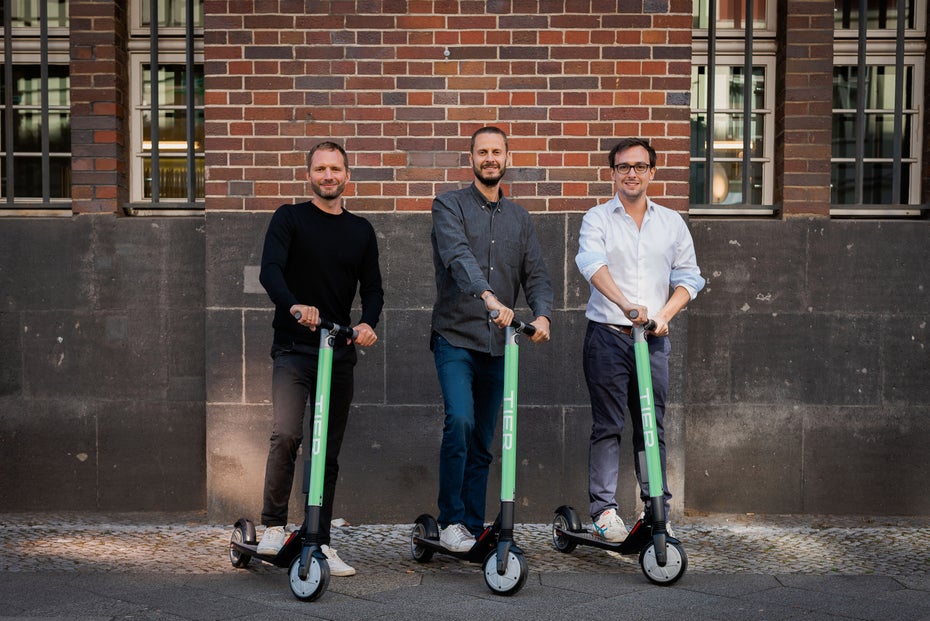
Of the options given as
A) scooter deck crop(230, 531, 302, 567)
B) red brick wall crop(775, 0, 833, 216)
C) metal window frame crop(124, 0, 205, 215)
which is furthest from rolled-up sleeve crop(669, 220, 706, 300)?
metal window frame crop(124, 0, 205, 215)

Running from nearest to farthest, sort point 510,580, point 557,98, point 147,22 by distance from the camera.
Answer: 1. point 510,580
2. point 557,98
3. point 147,22

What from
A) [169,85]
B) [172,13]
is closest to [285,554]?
[169,85]

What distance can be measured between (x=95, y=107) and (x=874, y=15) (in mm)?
4985

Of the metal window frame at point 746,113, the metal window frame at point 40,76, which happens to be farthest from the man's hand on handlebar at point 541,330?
the metal window frame at point 40,76

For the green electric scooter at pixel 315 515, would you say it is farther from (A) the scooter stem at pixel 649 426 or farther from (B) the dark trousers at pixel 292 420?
(A) the scooter stem at pixel 649 426

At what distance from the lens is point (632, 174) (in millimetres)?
5203

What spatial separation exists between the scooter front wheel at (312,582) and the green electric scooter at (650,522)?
138 cm

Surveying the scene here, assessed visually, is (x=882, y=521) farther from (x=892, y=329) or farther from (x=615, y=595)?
(x=615, y=595)

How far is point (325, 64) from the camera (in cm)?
625

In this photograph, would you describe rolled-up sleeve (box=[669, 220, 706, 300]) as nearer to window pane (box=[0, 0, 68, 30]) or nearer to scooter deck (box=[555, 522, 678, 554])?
scooter deck (box=[555, 522, 678, 554])

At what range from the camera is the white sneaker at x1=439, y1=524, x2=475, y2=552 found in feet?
16.3

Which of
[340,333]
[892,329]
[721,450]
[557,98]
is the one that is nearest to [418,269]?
[557,98]

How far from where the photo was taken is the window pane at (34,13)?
678cm

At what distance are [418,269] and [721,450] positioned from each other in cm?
217
